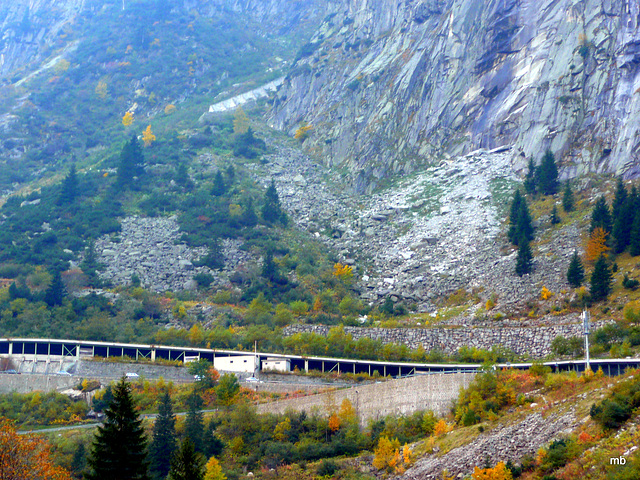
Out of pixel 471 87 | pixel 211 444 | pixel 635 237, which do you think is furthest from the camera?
pixel 471 87

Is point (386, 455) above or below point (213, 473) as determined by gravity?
above

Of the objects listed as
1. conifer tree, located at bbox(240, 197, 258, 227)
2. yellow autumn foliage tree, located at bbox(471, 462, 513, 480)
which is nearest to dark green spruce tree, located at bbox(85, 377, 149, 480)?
yellow autumn foliage tree, located at bbox(471, 462, 513, 480)

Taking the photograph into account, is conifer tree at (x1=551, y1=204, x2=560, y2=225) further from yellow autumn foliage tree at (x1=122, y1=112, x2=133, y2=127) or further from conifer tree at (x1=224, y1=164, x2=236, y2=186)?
yellow autumn foliage tree at (x1=122, y1=112, x2=133, y2=127)

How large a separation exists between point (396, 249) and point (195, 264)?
66.4ft

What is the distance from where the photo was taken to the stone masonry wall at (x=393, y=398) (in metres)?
39.3

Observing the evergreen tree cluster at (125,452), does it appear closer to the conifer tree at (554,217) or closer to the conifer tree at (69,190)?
the conifer tree at (554,217)

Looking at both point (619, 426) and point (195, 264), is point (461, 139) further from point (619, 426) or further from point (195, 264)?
point (619, 426)

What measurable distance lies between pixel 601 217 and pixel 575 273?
792 cm

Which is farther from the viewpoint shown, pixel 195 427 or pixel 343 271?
pixel 343 271

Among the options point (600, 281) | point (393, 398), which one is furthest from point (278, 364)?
point (600, 281)

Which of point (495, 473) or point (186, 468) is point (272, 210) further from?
point (186, 468)

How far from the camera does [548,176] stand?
71.1 metres

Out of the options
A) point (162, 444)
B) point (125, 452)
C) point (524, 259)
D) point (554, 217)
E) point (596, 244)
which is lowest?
point (162, 444)

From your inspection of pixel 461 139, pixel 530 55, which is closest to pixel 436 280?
pixel 461 139
